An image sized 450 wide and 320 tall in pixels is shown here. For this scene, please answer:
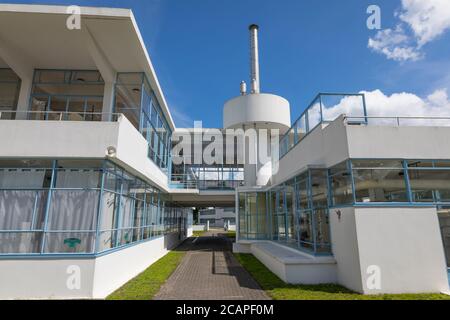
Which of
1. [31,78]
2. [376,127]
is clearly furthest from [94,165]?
[376,127]

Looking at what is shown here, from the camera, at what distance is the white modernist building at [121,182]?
7.46 metres

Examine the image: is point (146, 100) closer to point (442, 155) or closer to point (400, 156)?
point (400, 156)

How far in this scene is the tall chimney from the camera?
2157 cm

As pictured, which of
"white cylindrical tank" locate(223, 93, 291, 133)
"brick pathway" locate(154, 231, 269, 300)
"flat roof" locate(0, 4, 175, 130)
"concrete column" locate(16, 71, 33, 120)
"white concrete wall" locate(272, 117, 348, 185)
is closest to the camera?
"brick pathway" locate(154, 231, 269, 300)

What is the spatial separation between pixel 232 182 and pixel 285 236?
10.3 meters

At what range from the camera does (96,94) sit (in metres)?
13.0

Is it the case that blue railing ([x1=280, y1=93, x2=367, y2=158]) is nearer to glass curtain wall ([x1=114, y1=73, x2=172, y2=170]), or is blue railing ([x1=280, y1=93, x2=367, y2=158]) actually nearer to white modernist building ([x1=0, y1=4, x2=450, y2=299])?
white modernist building ([x1=0, y1=4, x2=450, y2=299])

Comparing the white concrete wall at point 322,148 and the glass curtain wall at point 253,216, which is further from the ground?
the white concrete wall at point 322,148

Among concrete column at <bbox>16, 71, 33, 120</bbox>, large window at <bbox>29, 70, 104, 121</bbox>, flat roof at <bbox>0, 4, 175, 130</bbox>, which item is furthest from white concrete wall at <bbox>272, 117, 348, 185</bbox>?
concrete column at <bbox>16, 71, 33, 120</bbox>

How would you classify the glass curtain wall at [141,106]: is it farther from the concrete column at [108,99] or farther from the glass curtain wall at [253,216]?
the glass curtain wall at [253,216]

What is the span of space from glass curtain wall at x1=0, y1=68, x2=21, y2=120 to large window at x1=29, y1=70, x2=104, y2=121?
129cm

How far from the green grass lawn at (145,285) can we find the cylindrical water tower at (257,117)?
9.76 meters

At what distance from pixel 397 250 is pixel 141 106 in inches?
450

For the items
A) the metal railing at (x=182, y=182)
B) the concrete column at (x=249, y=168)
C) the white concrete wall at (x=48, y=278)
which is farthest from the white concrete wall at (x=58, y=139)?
the metal railing at (x=182, y=182)
